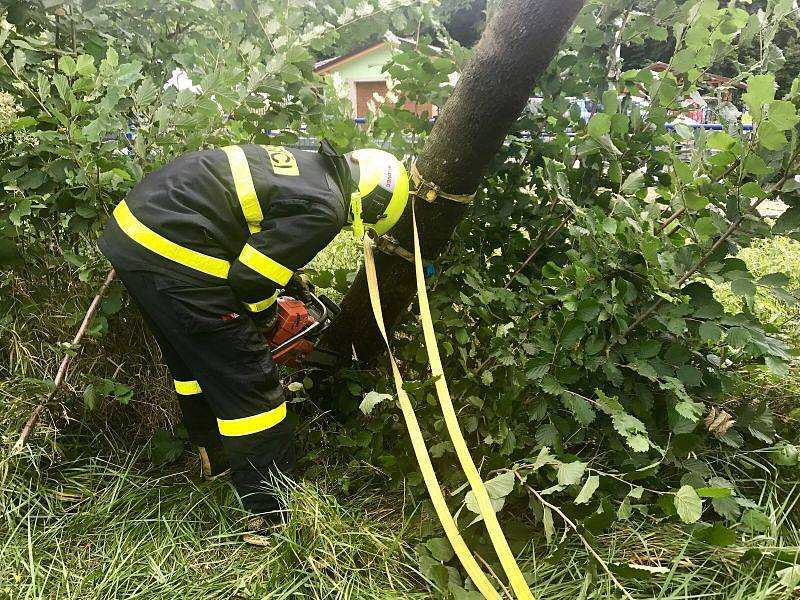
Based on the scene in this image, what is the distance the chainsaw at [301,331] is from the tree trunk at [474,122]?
0.14m

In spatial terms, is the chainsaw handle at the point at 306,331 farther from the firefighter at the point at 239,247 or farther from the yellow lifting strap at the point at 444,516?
the yellow lifting strap at the point at 444,516

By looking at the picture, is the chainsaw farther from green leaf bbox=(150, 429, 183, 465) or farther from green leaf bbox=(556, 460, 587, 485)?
green leaf bbox=(556, 460, 587, 485)

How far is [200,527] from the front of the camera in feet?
7.63

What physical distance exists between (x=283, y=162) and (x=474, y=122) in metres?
0.71

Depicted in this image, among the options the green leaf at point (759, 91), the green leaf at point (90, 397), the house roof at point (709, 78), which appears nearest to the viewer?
the green leaf at point (759, 91)

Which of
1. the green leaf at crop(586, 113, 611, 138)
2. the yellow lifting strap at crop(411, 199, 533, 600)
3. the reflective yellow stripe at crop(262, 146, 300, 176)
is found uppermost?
the green leaf at crop(586, 113, 611, 138)

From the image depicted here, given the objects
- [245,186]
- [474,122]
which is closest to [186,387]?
[245,186]

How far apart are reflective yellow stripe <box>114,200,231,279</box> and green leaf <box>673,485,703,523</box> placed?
166 cm

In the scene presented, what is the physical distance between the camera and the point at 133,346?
279cm

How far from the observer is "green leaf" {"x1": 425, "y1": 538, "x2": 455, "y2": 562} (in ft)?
6.36

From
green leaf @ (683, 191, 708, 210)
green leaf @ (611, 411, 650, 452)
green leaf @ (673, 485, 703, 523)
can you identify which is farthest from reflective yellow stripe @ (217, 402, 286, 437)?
green leaf @ (683, 191, 708, 210)

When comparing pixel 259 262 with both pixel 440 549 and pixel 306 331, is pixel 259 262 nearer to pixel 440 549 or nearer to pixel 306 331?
pixel 306 331

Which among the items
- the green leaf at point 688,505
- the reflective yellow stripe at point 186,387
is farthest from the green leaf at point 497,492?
the reflective yellow stripe at point 186,387

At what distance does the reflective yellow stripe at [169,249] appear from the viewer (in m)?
2.09
